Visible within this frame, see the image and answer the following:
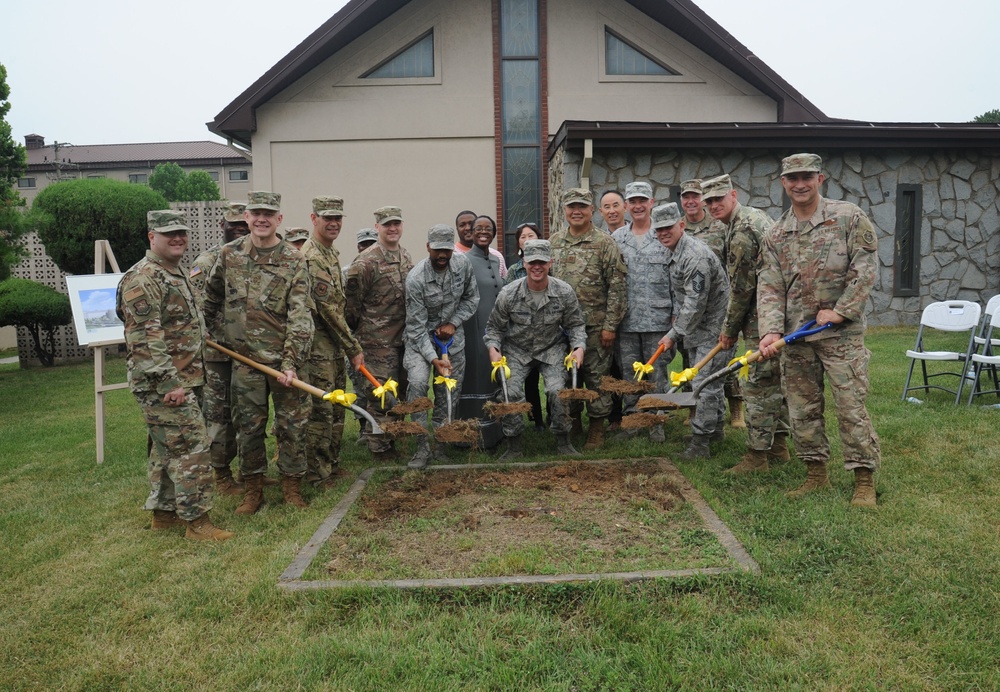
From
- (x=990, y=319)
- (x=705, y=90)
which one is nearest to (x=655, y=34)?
(x=705, y=90)

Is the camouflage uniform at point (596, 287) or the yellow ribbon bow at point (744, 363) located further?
the camouflage uniform at point (596, 287)

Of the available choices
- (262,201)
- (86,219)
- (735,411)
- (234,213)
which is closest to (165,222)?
(262,201)

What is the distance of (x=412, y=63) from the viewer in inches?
544

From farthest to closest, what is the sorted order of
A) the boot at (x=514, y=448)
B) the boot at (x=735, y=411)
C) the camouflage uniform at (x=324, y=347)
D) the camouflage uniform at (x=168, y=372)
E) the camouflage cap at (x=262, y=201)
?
the boot at (x=735, y=411)
the boot at (x=514, y=448)
the camouflage uniform at (x=324, y=347)
the camouflage cap at (x=262, y=201)
the camouflage uniform at (x=168, y=372)

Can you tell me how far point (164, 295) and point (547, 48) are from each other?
1088cm

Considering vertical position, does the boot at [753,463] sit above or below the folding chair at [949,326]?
below

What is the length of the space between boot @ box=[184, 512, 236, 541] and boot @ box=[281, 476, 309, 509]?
600 mm

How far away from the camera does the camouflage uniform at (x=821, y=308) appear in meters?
4.82

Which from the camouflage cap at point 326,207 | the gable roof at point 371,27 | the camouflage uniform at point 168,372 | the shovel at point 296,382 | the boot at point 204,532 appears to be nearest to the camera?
the camouflage uniform at point 168,372

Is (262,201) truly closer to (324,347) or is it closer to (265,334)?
(265,334)

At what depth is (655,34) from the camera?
549 inches

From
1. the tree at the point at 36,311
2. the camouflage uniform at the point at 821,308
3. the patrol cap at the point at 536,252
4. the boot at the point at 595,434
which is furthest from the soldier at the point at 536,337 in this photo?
the tree at the point at 36,311

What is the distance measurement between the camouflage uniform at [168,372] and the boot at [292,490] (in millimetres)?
667

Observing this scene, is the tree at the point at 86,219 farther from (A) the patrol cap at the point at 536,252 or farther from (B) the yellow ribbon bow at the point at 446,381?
(A) the patrol cap at the point at 536,252
